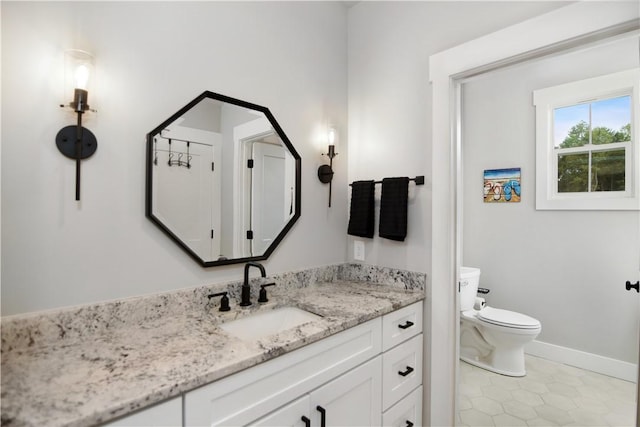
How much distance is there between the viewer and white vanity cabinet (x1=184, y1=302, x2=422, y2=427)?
36.4 inches

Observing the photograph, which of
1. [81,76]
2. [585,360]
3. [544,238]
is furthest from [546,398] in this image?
[81,76]

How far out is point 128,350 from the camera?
0.99 meters

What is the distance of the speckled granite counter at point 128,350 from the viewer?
2.38 ft

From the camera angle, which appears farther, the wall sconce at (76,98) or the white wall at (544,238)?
the white wall at (544,238)

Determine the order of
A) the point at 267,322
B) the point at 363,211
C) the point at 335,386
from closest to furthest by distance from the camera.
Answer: the point at 335,386
the point at 267,322
the point at 363,211

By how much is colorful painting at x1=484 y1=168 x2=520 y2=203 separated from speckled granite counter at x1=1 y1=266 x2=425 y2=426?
1.97 meters

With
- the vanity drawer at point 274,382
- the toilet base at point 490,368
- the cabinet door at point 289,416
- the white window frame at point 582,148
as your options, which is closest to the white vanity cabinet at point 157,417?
the vanity drawer at point 274,382

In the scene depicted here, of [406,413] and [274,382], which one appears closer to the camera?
[274,382]

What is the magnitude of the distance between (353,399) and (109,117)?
4.83ft

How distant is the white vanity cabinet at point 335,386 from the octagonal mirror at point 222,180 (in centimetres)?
64

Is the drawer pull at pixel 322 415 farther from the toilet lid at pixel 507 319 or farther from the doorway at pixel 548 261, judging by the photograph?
the toilet lid at pixel 507 319

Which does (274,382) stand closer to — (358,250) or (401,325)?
(401,325)

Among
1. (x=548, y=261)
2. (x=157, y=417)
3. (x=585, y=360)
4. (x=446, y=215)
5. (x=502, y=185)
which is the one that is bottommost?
(x=585, y=360)

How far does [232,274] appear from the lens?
1574mm
